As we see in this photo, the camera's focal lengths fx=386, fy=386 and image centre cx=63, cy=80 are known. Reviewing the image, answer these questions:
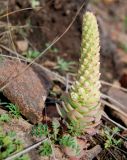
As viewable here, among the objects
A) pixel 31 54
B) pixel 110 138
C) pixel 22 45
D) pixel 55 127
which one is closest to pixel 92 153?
pixel 110 138

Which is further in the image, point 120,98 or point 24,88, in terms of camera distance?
point 120,98

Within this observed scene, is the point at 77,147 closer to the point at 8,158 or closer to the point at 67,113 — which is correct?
the point at 67,113

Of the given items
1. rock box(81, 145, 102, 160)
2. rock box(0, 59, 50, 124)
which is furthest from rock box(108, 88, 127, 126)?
rock box(0, 59, 50, 124)

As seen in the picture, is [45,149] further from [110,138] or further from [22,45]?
[22,45]

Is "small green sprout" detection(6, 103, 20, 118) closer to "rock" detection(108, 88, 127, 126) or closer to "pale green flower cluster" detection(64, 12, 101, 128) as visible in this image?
"pale green flower cluster" detection(64, 12, 101, 128)

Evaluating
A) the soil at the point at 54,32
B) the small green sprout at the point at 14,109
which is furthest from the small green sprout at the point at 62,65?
the small green sprout at the point at 14,109
